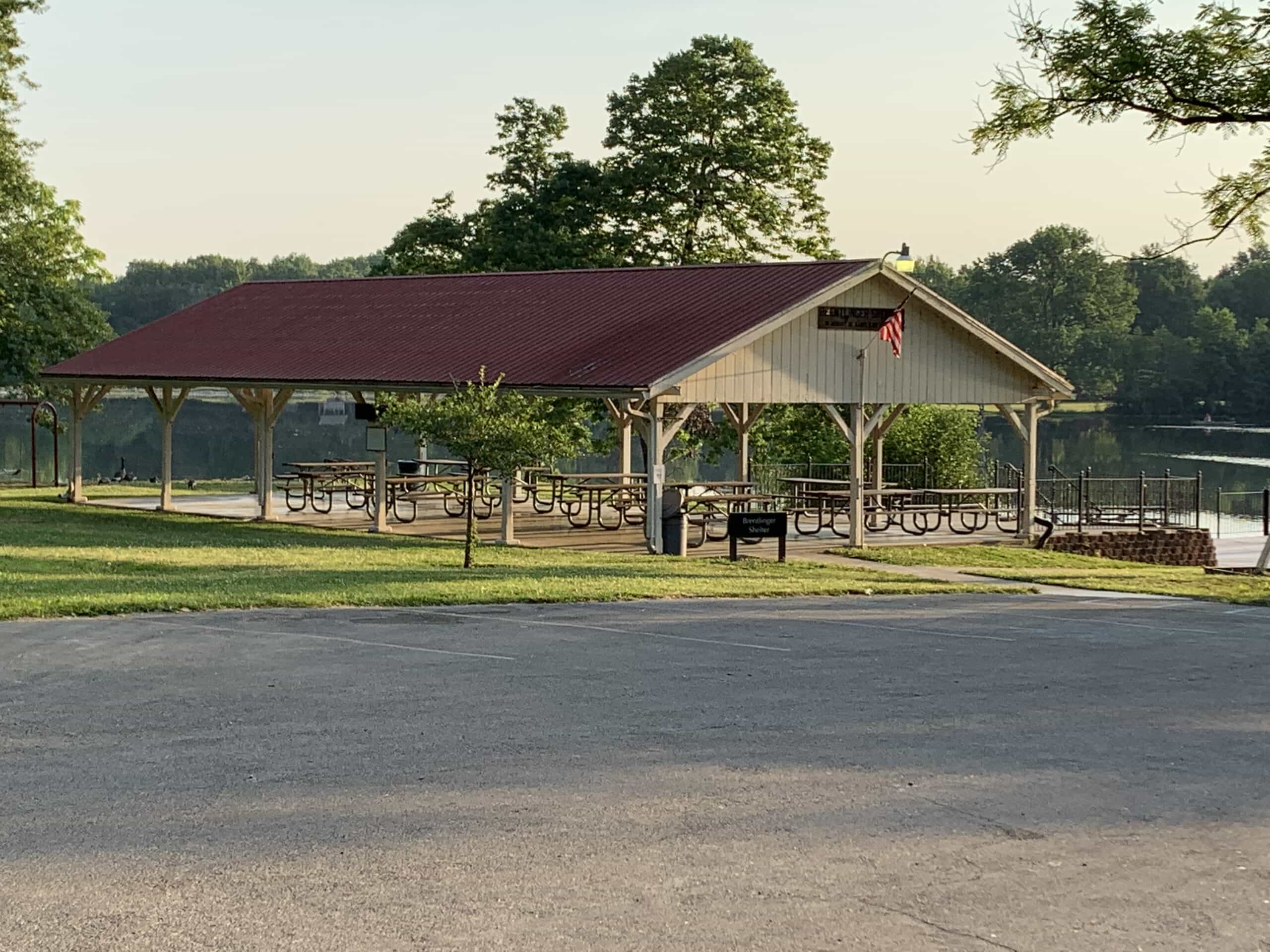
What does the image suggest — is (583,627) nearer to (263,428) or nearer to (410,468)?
(263,428)

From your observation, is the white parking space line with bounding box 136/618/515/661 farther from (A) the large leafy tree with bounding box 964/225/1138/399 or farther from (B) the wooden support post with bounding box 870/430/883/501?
(A) the large leafy tree with bounding box 964/225/1138/399

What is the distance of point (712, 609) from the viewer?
16031 mm

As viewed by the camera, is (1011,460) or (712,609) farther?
(1011,460)

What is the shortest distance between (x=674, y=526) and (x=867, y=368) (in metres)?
4.31

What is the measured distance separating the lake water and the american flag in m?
17.3

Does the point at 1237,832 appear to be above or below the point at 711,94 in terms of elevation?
below

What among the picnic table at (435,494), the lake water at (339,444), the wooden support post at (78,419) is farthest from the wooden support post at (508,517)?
the lake water at (339,444)

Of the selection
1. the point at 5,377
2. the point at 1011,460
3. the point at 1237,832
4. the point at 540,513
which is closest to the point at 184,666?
the point at 1237,832

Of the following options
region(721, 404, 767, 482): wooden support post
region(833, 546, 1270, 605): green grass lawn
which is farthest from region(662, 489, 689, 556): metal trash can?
region(721, 404, 767, 482): wooden support post

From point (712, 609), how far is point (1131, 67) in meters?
11.7

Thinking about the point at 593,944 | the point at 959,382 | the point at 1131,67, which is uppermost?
the point at 1131,67

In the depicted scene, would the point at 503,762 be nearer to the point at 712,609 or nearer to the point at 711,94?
the point at 712,609

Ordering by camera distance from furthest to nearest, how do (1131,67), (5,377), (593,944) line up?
(5,377) < (1131,67) < (593,944)

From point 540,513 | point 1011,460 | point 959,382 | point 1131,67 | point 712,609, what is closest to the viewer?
point 712,609
